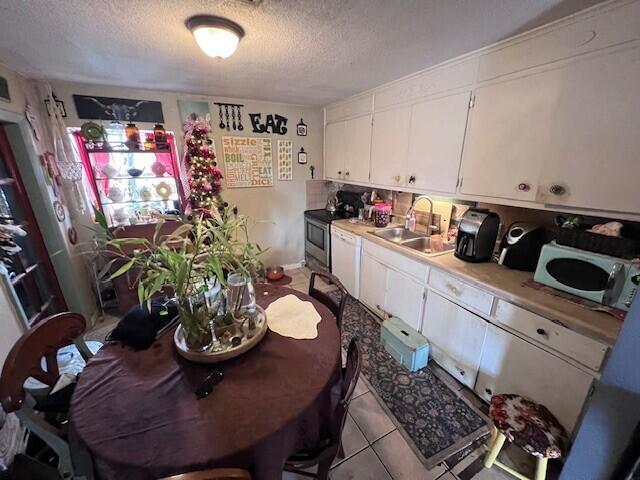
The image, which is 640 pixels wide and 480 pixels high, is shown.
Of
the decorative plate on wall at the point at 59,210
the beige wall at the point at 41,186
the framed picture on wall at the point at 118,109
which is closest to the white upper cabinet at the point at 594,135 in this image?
the framed picture on wall at the point at 118,109

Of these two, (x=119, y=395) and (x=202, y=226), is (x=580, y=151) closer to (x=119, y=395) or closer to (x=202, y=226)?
(x=202, y=226)

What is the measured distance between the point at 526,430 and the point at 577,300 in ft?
2.32

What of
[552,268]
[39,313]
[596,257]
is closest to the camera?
[596,257]

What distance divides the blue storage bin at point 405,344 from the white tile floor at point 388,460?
1.55 feet

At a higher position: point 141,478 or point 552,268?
point 552,268

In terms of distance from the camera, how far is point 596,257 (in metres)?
1.24

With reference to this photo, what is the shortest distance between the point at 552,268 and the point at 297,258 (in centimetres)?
301

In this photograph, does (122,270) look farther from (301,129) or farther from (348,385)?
(301,129)

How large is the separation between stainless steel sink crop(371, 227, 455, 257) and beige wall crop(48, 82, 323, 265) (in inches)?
50.7

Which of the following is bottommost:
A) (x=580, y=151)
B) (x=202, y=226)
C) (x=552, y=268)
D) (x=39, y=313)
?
(x=39, y=313)

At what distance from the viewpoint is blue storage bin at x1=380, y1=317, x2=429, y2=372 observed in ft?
6.30

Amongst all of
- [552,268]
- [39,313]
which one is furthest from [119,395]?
[552,268]

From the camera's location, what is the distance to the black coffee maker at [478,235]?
5.71 feet

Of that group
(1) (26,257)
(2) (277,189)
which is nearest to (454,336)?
(2) (277,189)
